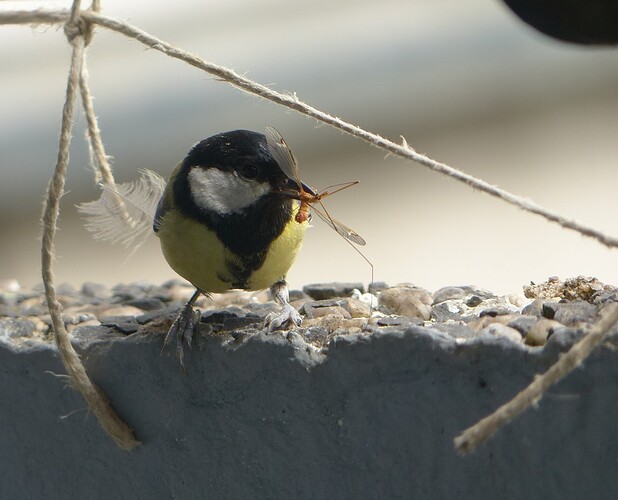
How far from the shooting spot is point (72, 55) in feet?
4.03

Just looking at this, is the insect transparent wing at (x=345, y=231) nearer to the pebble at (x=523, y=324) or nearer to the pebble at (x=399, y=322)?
the pebble at (x=399, y=322)

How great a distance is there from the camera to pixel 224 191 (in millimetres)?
1604

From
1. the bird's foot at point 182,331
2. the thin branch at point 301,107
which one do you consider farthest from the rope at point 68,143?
the bird's foot at point 182,331

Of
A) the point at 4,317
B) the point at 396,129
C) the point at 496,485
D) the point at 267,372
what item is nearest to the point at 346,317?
the point at 267,372

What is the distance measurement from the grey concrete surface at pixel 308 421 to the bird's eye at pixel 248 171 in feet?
1.15

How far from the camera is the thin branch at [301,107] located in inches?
40.5

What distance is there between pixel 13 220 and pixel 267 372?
3533 millimetres

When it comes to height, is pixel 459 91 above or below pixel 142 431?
below

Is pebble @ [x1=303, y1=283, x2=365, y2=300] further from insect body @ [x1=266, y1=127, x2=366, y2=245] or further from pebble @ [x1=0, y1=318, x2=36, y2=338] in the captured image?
pebble @ [x1=0, y1=318, x2=36, y2=338]

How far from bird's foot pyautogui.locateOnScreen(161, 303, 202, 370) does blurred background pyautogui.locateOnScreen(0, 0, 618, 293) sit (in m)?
2.27

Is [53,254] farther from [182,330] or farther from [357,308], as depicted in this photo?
[357,308]

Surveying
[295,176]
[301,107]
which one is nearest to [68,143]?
[301,107]

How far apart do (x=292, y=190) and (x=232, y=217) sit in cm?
11

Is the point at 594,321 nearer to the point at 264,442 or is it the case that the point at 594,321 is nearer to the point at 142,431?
the point at 264,442
